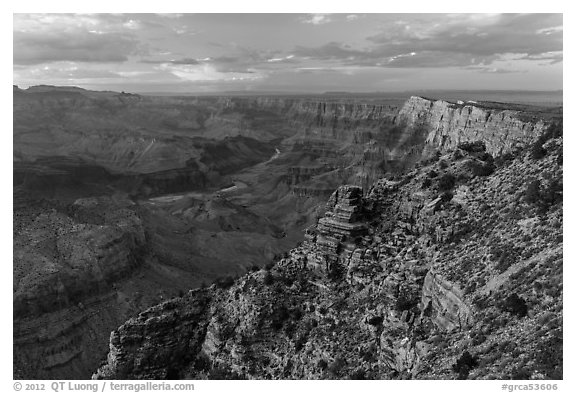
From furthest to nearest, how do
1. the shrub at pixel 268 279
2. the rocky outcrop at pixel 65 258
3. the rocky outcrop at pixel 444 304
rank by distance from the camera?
the rocky outcrop at pixel 65 258
the shrub at pixel 268 279
the rocky outcrop at pixel 444 304

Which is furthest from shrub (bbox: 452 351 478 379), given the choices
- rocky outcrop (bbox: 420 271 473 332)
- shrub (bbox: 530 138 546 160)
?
shrub (bbox: 530 138 546 160)

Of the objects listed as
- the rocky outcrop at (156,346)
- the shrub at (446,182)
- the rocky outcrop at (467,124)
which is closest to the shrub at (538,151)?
the shrub at (446,182)

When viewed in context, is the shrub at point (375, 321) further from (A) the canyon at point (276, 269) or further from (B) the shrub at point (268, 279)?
(B) the shrub at point (268, 279)

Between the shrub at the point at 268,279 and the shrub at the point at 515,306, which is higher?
the shrub at the point at 515,306

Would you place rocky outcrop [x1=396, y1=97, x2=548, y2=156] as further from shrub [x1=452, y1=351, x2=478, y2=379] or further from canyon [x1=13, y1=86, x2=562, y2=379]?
shrub [x1=452, y1=351, x2=478, y2=379]

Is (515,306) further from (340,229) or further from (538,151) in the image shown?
(340,229)

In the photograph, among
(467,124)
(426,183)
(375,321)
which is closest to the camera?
(375,321)

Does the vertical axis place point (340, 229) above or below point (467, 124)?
below

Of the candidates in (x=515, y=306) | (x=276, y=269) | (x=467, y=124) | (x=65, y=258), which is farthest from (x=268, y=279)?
(x=467, y=124)
